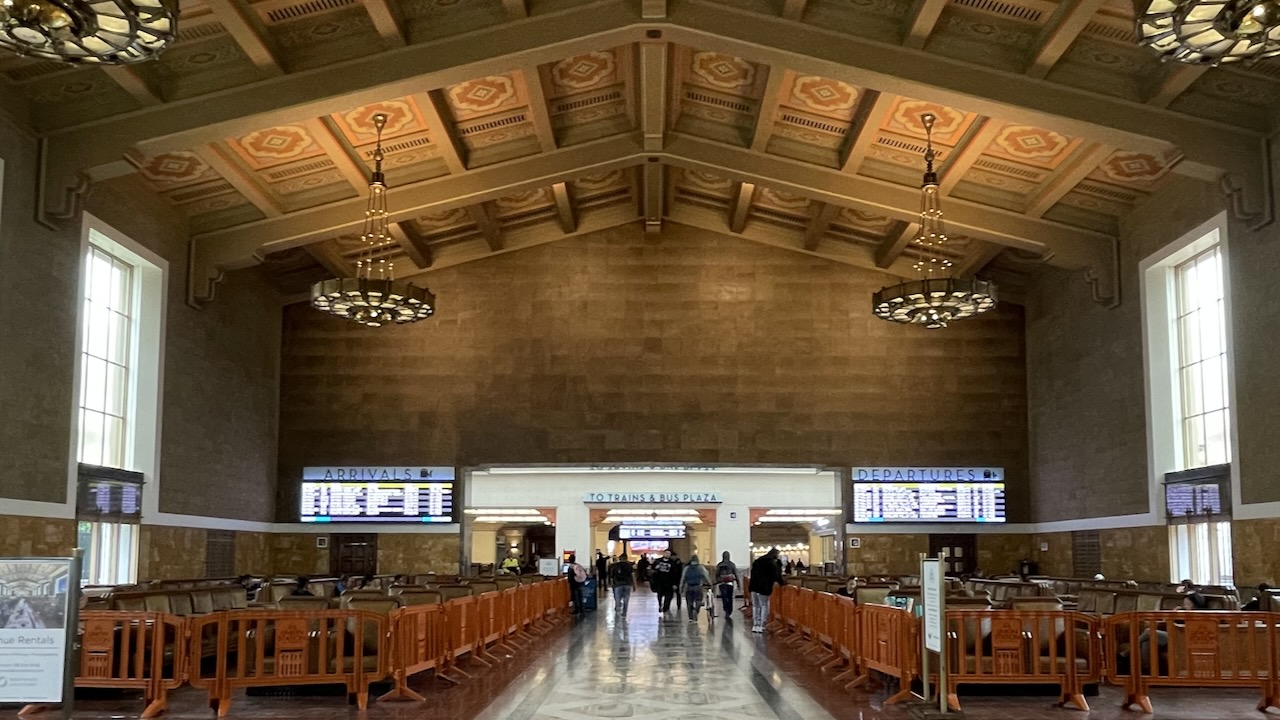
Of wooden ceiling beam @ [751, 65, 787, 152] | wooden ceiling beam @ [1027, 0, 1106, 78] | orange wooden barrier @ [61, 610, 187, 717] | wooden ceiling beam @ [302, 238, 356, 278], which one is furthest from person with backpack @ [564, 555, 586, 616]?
orange wooden barrier @ [61, 610, 187, 717]

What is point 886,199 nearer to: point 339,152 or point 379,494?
point 339,152

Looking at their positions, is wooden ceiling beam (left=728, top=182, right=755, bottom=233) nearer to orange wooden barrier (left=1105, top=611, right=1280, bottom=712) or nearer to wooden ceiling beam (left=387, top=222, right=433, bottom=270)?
wooden ceiling beam (left=387, top=222, right=433, bottom=270)

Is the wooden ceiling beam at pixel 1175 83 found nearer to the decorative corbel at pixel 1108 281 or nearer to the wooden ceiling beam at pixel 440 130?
the decorative corbel at pixel 1108 281

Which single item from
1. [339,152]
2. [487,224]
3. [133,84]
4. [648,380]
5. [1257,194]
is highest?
[487,224]

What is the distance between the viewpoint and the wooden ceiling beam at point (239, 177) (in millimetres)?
17875

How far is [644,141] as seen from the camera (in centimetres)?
2098

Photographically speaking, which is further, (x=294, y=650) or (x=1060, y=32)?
(x=1060, y=32)

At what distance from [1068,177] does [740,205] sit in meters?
7.37

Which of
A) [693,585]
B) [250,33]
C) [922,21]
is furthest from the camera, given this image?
[693,585]

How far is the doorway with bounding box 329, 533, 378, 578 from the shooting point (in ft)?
84.0

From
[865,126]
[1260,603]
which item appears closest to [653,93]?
[865,126]

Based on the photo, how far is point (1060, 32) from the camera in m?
14.4

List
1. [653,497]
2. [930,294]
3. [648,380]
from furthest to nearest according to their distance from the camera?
[653,497] < [648,380] < [930,294]

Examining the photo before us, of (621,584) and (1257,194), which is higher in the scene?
(1257,194)
